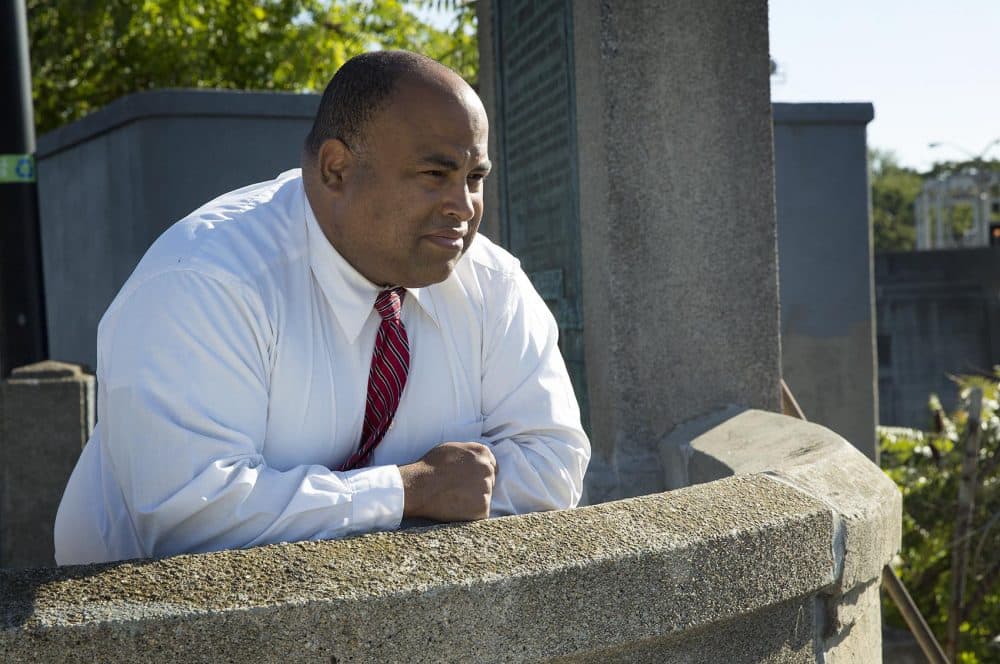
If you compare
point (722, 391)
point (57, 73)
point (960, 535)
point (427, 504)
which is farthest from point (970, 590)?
point (57, 73)

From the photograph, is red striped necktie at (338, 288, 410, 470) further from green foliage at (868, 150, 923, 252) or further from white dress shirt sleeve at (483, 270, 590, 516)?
green foliage at (868, 150, 923, 252)

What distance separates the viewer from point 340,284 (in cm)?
253

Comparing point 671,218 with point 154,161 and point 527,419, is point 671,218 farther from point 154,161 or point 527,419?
point 154,161

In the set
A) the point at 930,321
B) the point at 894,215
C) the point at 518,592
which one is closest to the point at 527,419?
the point at 518,592

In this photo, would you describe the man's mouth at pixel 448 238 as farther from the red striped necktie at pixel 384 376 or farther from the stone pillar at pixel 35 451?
the stone pillar at pixel 35 451

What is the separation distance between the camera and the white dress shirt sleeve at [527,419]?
2.59 metres

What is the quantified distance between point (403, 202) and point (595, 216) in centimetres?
200

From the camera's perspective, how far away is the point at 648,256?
4.29m

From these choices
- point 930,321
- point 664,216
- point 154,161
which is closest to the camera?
point 664,216

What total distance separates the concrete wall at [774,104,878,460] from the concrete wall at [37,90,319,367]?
3.11m

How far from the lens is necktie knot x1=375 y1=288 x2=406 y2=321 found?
2602 mm

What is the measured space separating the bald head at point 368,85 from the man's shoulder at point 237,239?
0.22m

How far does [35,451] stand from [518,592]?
4.38 metres

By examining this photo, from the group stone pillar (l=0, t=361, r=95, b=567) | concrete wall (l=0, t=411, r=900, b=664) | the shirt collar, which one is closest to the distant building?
stone pillar (l=0, t=361, r=95, b=567)
